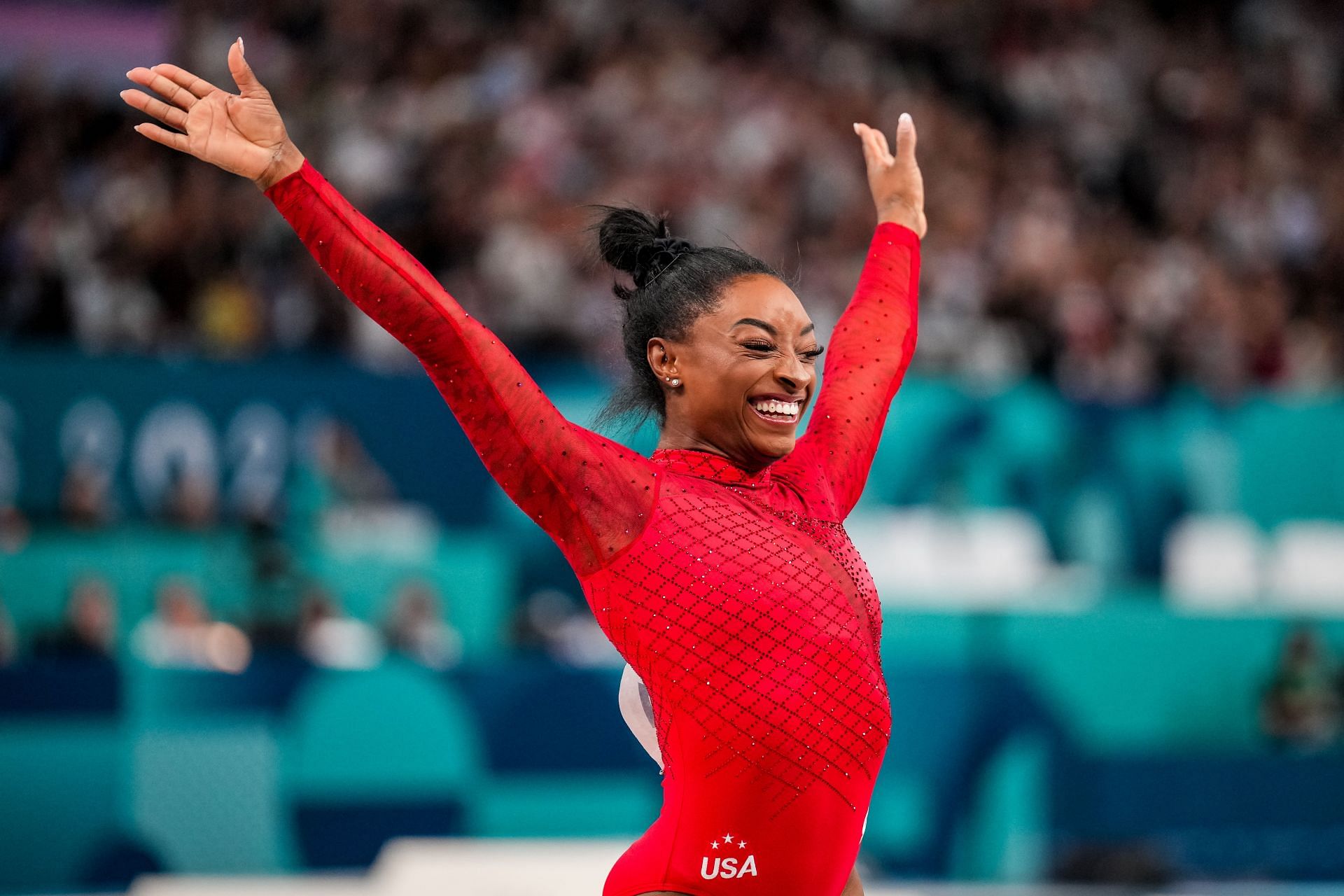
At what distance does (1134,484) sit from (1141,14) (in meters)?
5.37

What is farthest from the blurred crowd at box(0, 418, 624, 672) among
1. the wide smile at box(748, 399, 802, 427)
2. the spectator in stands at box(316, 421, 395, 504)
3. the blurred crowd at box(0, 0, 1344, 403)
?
the wide smile at box(748, 399, 802, 427)

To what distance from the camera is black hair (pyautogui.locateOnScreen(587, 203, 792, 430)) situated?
2463 millimetres

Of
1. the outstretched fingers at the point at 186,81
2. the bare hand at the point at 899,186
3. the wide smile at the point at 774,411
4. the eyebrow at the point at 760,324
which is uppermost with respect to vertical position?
the bare hand at the point at 899,186

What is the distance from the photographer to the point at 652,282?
8.37 feet

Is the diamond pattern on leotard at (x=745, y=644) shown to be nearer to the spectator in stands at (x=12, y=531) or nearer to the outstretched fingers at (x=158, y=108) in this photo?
the outstretched fingers at (x=158, y=108)

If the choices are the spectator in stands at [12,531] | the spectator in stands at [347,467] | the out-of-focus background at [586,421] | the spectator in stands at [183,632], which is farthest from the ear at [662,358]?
the spectator in stands at [347,467]

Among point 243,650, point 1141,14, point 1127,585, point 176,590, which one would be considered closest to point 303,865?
point 243,650

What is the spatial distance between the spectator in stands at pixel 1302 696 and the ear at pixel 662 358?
6269 millimetres

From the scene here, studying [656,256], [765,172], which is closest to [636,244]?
[656,256]

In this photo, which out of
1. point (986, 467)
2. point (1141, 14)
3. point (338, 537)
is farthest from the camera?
point (1141, 14)

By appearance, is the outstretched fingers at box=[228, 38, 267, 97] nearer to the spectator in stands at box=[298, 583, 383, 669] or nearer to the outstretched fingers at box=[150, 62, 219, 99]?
the outstretched fingers at box=[150, 62, 219, 99]

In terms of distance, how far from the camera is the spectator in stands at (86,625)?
6828 mm

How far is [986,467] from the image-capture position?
29.1ft

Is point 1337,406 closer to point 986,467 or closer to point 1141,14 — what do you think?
point 986,467
